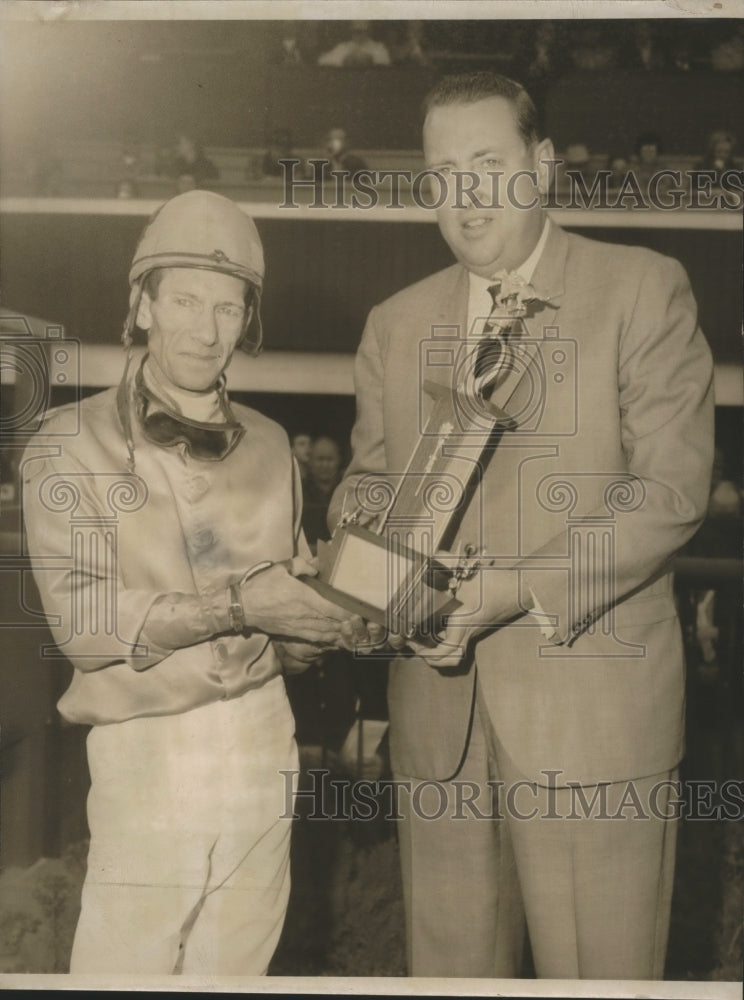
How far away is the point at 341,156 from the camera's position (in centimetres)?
276

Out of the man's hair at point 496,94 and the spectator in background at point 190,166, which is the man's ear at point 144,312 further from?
the man's hair at point 496,94

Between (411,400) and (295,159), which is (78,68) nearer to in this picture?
(295,159)

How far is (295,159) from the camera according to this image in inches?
109

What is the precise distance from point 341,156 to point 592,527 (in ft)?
3.43

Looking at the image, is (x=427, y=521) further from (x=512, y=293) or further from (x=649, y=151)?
(x=649, y=151)

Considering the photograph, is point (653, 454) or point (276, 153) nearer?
point (653, 454)

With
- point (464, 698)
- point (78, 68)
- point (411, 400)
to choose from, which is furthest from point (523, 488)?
point (78, 68)

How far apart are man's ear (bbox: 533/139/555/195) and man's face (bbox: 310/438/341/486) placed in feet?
2.53

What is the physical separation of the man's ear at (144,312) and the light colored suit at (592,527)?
34.1 inches

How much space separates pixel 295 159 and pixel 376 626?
111cm

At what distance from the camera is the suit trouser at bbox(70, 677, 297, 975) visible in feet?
9.00

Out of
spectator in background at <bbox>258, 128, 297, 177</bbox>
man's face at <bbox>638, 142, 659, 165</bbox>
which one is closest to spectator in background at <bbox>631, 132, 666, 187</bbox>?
man's face at <bbox>638, 142, 659, 165</bbox>

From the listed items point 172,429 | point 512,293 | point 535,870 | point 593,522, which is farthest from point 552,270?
point 535,870

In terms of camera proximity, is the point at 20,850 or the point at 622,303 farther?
the point at 20,850
